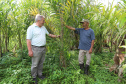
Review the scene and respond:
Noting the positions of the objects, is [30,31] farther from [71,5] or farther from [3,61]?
[3,61]

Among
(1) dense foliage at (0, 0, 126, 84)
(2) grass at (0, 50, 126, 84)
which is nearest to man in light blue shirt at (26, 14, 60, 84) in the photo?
(1) dense foliage at (0, 0, 126, 84)

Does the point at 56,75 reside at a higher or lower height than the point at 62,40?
lower

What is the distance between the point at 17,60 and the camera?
331 cm

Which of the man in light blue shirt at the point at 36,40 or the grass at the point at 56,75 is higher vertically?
the man in light blue shirt at the point at 36,40

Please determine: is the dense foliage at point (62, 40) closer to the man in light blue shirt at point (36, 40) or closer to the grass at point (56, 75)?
the grass at point (56, 75)

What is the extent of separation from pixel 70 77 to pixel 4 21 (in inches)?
106

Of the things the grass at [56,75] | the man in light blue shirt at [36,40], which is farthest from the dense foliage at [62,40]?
the man in light blue shirt at [36,40]

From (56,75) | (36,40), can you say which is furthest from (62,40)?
(56,75)

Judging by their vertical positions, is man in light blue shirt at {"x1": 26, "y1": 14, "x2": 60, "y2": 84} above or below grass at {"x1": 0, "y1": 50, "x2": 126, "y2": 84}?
above

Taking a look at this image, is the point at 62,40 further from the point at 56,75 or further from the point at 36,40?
the point at 56,75

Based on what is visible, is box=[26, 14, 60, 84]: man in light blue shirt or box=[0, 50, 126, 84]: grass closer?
box=[26, 14, 60, 84]: man in light blue shirt

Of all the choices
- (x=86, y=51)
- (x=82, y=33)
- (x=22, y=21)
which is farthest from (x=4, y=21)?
(x=86, y=51)

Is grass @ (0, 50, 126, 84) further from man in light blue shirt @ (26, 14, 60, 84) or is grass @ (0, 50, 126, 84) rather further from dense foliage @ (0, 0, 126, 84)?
man in light blue shirt @ (26, 14, 60, 84)

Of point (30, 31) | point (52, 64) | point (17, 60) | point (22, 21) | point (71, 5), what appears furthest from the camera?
point (22, 21)
